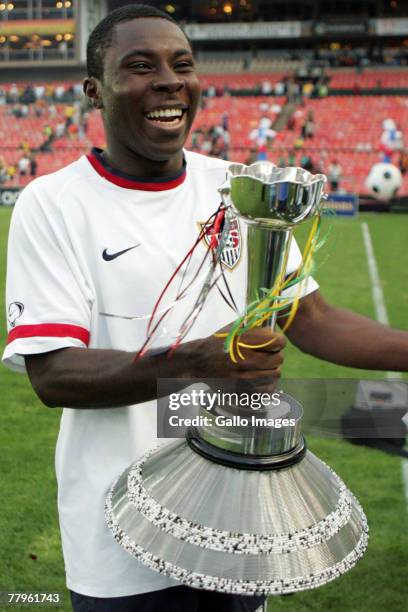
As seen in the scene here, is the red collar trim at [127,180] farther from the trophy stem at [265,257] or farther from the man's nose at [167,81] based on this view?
the trophy stem at [265,257]

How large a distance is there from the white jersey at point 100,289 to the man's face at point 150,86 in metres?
0.09

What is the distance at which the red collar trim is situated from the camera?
4.73 ft

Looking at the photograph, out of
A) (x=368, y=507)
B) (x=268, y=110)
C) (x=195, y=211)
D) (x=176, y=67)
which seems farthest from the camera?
(x=268, y=110)

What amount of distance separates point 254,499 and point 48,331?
1.54 ft

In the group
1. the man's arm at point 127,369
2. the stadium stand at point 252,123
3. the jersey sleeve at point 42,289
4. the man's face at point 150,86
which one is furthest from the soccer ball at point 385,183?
the man's arm at point 127,369

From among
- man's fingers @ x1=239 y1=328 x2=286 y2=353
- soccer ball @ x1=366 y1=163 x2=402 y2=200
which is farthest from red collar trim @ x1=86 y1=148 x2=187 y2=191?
soccer ball @ x1=366 y1=163 x2=402 y2=200

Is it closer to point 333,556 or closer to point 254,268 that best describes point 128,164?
point 254,268

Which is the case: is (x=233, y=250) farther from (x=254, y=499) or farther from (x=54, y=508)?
(x=54, y=508)

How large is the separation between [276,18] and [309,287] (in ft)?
147

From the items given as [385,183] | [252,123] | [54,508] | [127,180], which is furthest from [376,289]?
[252,123]

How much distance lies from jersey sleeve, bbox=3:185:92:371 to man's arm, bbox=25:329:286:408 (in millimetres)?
39

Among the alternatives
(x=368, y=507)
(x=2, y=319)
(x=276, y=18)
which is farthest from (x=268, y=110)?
(x=368, y=507)

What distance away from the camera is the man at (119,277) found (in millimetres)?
1283

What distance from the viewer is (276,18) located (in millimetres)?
42594
